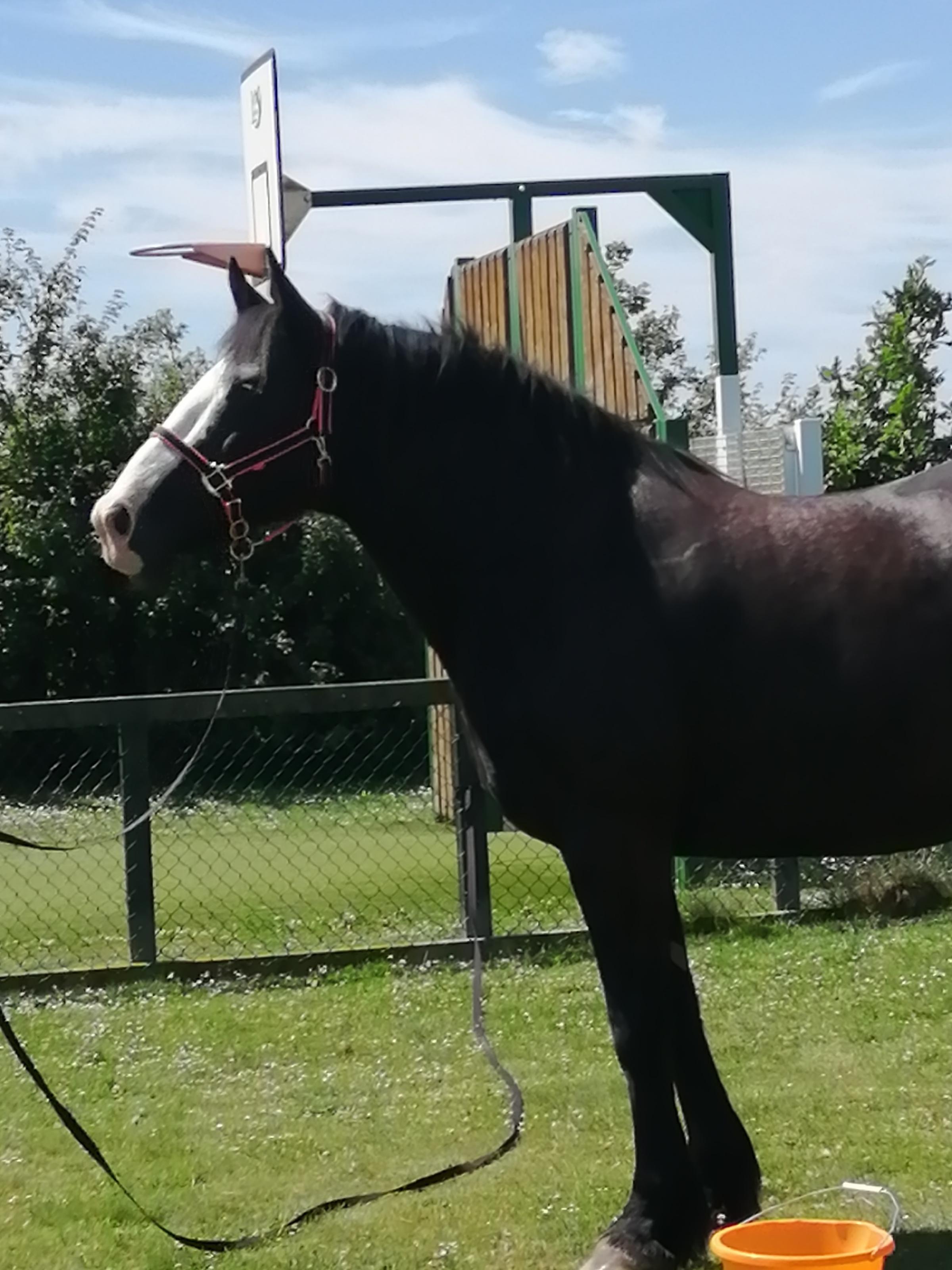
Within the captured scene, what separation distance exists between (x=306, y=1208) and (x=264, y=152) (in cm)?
502

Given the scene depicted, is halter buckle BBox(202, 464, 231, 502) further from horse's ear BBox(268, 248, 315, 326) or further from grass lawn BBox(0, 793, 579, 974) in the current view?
grass lawn BBox(0, 793, 579, 974)

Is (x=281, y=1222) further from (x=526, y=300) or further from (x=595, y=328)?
(x=526, y=300)

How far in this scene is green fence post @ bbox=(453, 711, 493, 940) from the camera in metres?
7.10

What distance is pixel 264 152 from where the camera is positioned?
7.38 metres

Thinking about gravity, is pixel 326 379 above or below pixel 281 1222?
above

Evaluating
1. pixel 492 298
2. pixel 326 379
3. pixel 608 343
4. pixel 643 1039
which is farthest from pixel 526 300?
pixel 643 1039

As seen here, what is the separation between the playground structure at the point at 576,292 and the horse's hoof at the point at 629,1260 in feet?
12.0

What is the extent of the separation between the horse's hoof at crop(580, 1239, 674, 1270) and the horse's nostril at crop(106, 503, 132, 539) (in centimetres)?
202

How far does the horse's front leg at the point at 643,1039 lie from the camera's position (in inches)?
137

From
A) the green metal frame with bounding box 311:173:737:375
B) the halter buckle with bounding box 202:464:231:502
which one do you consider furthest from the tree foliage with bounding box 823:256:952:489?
the halter buckle with bounding box 202:464:231:502

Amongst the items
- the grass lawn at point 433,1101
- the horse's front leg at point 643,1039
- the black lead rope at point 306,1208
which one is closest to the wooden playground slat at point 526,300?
the grass lawn at point 433,1101

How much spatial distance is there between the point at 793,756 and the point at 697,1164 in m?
1.15

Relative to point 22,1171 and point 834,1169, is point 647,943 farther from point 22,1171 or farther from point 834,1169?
point 22,1171

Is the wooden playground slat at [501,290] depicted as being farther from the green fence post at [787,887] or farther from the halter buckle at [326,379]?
the halter buckle at [326,379]
